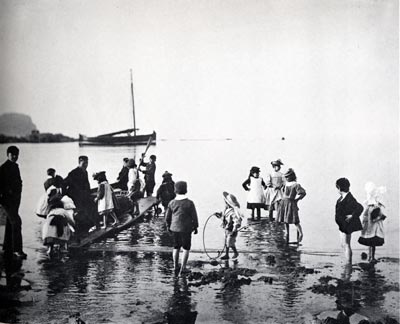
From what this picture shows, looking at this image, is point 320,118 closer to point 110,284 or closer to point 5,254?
point 110,284

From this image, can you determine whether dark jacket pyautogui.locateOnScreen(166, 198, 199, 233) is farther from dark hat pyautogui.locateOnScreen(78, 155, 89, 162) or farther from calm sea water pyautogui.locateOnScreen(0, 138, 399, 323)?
dark hat pyautogui.locateOnScreen(78, 155, 89, 162)

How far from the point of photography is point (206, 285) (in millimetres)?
4027

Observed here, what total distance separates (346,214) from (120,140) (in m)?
2.01

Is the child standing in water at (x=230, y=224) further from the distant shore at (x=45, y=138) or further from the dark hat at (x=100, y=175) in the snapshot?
the distant shore at (x=45, y=138)

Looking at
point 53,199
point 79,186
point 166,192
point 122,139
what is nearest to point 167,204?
point 166,192

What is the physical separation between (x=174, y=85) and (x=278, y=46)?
0.95m

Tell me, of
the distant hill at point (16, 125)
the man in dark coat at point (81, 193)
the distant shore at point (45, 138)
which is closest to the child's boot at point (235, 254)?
the man in dark coat at point (81, 193)

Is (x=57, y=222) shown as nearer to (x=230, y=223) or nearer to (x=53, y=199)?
(x=53, y=199)

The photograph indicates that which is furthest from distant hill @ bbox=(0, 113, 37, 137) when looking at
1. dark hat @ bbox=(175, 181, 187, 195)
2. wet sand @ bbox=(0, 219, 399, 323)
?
dark hat @ bbox=(175, 181, 187, 195)

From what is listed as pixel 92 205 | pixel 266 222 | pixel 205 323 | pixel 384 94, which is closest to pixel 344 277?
pixel 266 222

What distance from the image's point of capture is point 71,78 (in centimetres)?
444

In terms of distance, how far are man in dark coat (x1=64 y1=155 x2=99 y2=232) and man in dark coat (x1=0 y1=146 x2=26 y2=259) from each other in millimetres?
477

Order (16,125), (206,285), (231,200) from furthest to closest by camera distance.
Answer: (16,125) → (231,200) → (206,285)

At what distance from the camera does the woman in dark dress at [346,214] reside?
13.3 ft
